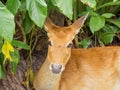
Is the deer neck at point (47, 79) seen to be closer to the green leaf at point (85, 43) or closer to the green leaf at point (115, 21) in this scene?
the green leaf at point (85, 43)

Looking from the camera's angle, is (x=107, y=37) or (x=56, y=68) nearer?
(x=56, y=68)

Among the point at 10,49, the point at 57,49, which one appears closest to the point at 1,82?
the point at 57,49

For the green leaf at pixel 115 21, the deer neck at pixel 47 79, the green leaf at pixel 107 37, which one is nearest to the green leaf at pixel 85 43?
the green leaf at pixel 107 37

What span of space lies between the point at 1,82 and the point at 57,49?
93cm

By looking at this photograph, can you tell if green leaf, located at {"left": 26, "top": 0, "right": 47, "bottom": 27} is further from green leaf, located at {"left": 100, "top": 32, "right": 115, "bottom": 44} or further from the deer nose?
green leaf, located at {"left": 100, "top": 32, "right": 115, "bottom": 44}

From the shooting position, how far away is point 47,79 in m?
4.38

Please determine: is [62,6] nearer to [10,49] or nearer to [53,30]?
[10,49]

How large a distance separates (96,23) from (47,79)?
87 cm

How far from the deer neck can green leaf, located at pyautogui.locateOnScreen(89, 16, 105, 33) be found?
0.70m

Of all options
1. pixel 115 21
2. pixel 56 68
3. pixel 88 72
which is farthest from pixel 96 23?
pixel 56 68

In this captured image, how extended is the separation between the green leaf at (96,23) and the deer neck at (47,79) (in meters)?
0.70

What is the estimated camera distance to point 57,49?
393 centimetres

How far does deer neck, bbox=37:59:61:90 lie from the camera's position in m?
4.34

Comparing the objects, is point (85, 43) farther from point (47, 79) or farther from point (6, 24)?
point (6, 24)
